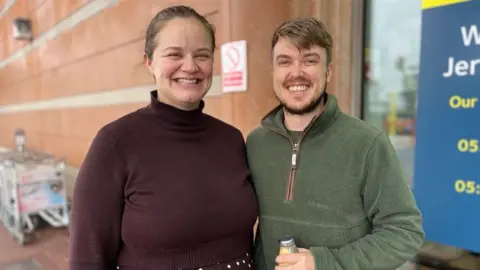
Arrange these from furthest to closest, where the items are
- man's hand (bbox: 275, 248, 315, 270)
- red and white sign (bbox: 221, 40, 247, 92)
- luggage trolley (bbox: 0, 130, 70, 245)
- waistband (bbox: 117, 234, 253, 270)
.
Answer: luggage trolley (bbox: 0, 130, 70, 245), red and white sign (bbox: 221, 40, 247, 92), waistband (bbox: 117, 234, 253, 270), man's hand (bbox: 275, 248, 315, 270)

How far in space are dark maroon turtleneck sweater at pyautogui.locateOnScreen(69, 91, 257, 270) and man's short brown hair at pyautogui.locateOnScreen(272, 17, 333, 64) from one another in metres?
0.43

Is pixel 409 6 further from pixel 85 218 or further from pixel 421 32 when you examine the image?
pixel 85 218

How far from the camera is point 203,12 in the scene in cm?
317

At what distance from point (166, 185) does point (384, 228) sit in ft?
2.19

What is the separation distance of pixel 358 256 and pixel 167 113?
2.43 feet

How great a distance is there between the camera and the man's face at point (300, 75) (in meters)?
1.28

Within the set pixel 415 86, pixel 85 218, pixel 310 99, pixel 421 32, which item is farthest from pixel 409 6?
pixel 85 218

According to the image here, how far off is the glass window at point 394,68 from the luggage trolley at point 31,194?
3931mm

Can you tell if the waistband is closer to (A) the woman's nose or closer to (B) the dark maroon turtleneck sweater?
(B) the dark maroon turtleneck sweater

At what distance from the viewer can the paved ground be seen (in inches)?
156

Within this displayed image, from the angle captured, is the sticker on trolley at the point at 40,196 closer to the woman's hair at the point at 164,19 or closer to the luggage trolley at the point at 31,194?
the luggage trolley at the point at 31,194

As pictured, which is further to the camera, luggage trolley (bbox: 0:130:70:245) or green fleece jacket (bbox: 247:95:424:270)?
luggage trolley (bbox: 0:130:70:245)

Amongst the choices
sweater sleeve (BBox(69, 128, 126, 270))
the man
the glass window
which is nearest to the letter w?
the glass window

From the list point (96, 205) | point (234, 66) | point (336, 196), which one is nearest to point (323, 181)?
point (336, 196)
